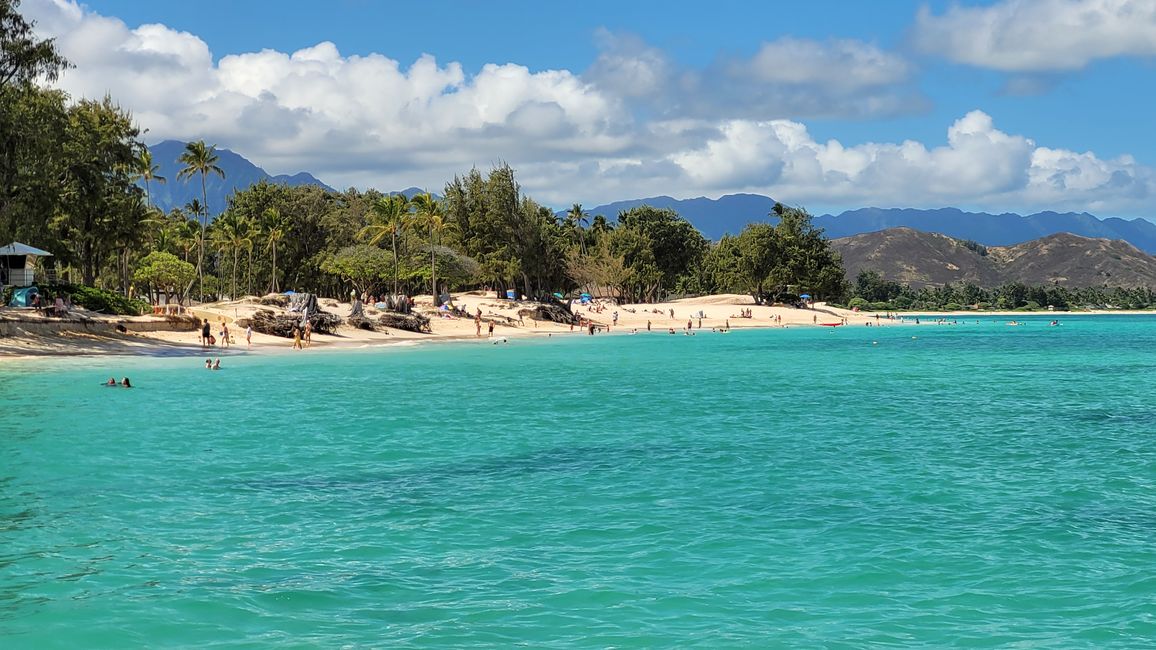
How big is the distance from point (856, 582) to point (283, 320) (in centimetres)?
6495

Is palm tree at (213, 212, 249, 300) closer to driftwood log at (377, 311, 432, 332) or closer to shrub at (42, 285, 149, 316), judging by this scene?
driftwood log at (377, 311, 432, 332)

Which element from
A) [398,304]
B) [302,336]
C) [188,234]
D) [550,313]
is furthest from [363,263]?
[302,336]

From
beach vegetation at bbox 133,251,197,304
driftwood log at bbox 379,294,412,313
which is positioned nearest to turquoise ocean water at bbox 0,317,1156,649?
driftwood log at bbox 379,294,412,313

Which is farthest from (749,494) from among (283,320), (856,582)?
(283,320)

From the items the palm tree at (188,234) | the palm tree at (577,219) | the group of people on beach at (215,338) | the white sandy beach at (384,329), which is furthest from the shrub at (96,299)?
the palm tree at (577,219)

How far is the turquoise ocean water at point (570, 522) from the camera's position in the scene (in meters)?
11.4

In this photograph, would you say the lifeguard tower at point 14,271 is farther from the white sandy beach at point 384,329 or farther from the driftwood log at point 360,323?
the driftwood log at point 360,323

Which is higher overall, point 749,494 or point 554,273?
point 554,273

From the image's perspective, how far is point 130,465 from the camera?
22250 millimetres

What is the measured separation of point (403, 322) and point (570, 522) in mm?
69445

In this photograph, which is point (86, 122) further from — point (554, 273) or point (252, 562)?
point (554, 273)

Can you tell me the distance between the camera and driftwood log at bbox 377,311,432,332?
274 feet

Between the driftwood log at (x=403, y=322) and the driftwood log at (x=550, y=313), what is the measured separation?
2063cm

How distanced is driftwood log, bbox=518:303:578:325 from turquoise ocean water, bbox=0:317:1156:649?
67.9 metres
